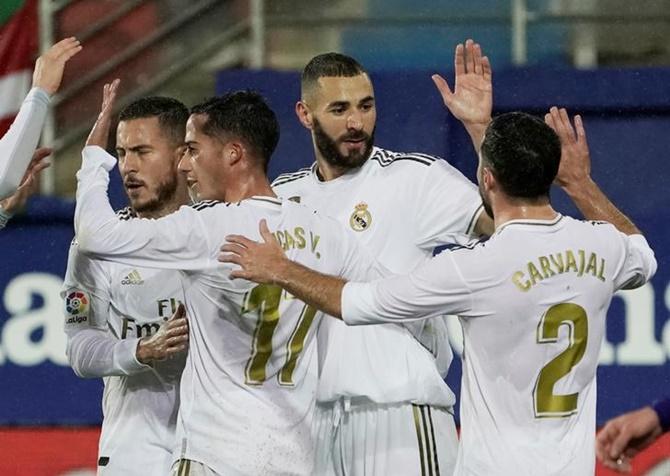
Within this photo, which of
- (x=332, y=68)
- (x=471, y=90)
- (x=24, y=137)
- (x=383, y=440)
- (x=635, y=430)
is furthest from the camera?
(x=332, y=68)

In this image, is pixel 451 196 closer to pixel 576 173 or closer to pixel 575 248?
pixel 576 173

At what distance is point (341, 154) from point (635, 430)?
2.06 m

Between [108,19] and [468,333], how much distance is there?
4.38m

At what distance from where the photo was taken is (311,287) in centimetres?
413

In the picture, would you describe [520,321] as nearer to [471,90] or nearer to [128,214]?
[471,90]

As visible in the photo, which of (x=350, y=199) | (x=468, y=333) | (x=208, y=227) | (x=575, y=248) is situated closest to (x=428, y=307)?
(x=468, y=333)

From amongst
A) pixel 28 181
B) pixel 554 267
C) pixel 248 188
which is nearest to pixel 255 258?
pixel 248 188

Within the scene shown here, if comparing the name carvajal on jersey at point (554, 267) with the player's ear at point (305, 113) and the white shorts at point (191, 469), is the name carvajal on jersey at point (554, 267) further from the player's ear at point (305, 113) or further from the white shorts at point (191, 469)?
the player's ear at point (305, 113)

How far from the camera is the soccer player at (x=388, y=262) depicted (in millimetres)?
4906

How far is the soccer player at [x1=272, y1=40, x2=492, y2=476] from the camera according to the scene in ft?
16.1

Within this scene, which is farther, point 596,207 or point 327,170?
point 327,170

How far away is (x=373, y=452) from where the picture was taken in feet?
16.1

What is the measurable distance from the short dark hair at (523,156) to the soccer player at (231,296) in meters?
0.65

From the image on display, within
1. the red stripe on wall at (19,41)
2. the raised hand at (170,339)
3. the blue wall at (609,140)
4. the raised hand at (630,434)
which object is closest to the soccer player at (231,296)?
the raised hand at (170,339)
